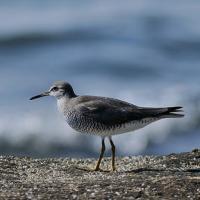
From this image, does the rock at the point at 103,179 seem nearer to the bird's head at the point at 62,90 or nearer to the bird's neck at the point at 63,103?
the bird's neck at the point at 63,103

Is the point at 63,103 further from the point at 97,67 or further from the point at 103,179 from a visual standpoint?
the point at 97,67

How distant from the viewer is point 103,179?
33.8 feet

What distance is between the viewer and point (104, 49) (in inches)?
1071

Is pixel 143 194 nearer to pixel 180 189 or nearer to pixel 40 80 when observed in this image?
pixel 180 189

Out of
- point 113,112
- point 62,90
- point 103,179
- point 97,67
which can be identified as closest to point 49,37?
point 97,67

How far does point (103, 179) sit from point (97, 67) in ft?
47.1

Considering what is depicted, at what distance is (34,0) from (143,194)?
888 inches

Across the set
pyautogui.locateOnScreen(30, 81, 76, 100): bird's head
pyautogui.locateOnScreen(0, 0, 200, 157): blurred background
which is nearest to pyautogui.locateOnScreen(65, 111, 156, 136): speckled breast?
pyautogui.locateOnScreen(30, 81, 76, 100): bird's head

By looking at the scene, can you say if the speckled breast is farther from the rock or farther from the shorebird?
the rock

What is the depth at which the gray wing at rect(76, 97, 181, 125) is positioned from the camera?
38.0 feet

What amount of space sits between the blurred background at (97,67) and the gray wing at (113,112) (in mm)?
6377

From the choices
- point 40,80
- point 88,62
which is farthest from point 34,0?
point 40,80

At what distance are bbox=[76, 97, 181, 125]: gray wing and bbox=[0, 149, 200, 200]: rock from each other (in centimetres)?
56

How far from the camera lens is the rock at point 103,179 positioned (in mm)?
9523
